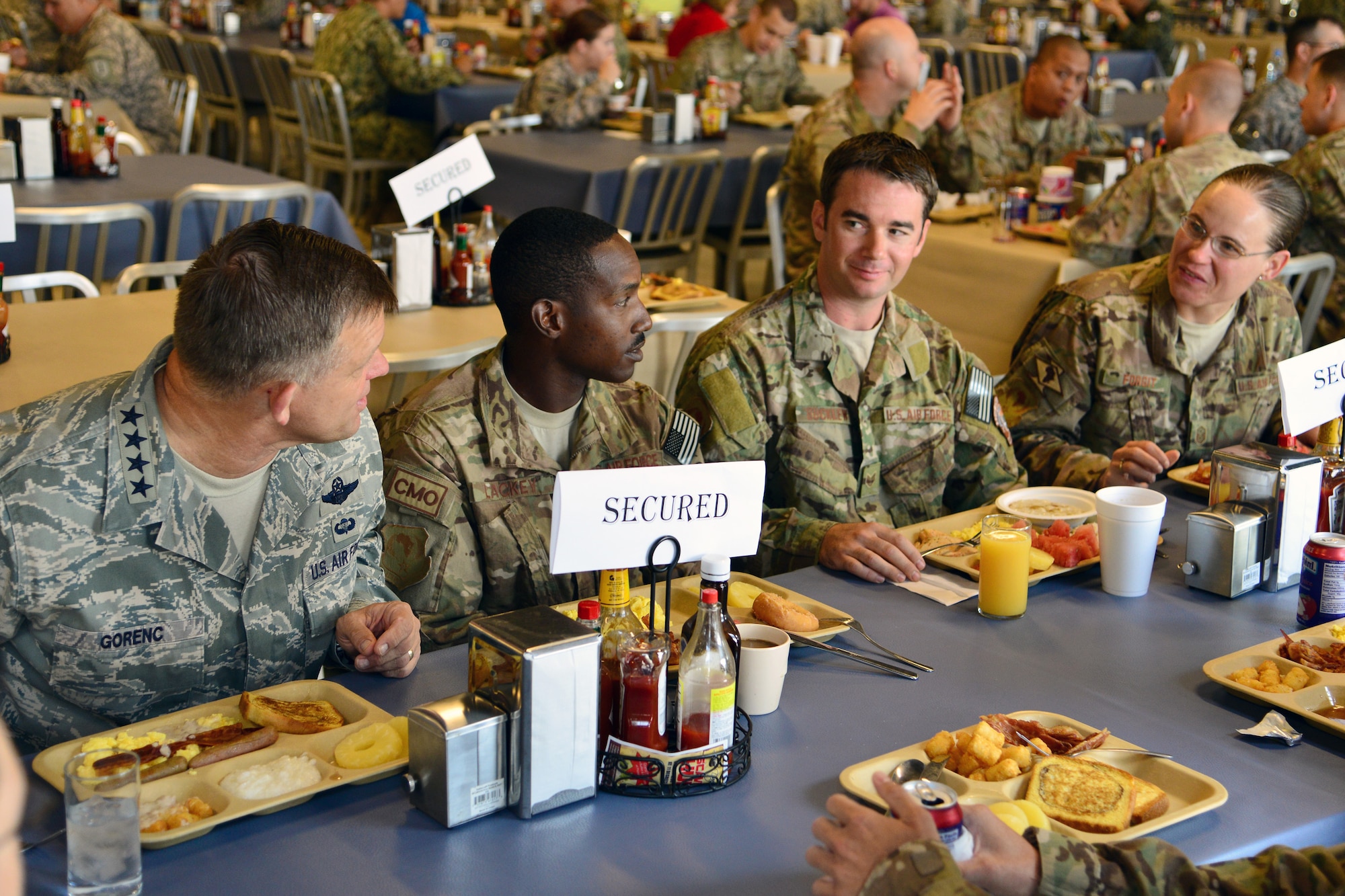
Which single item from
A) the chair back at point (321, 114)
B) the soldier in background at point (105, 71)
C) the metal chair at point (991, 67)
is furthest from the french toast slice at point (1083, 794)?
the metal chair at point (991, 67)

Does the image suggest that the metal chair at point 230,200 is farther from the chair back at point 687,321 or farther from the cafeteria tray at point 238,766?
the cafeteria tray at point 238,766

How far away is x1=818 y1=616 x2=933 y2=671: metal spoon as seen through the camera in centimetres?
177

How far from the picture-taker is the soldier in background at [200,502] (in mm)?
1554

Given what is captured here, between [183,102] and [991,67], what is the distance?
6043 millimetres

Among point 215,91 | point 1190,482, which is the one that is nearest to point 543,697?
point 1190,482

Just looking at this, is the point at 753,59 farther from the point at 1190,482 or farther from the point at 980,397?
the point at 1190,482

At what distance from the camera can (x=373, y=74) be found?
7355 millimetres

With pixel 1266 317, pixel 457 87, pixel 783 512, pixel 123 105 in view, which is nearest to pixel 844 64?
pixel 457 87

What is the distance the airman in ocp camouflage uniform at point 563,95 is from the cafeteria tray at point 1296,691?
4.94 meters

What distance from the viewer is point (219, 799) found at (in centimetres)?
135

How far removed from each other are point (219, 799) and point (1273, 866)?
1.07 meters

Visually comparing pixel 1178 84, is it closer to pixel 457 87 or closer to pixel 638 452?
pixel 638 452

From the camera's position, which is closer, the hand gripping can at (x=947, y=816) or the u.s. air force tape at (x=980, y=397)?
the hand gripping can at (x=947, y=816)

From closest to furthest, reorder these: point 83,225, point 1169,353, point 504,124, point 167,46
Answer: point 1169,353, point 83,225, point 504,124, point 167,46
